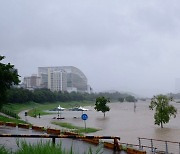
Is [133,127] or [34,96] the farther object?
[34,96]

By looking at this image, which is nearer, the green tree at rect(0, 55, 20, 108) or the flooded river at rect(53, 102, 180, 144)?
the green tree at rect(0, 55, 20, 108)

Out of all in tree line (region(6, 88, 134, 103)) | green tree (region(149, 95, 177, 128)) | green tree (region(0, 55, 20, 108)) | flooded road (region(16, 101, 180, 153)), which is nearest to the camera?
green tree (region(0, 55, 20, 108))

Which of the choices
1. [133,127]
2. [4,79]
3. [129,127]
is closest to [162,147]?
[4,79]

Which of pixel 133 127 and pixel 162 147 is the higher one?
pixel 162 147

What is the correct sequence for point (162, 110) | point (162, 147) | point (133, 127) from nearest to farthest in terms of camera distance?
1. point (162, 147)
2. point (162, 110)
3. point (133, 127)

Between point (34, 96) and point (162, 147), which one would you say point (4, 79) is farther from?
point (34, 96)

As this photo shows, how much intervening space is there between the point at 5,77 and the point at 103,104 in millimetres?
47078

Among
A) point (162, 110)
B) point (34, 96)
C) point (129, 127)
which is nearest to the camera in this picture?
point (162, 110)

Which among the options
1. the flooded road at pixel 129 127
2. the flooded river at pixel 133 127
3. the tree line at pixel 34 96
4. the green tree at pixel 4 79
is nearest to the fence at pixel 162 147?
the flooded road at pixel 129 127

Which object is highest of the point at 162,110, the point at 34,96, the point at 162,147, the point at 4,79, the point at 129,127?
the point at 4,79

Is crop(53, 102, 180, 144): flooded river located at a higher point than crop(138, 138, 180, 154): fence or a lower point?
lower

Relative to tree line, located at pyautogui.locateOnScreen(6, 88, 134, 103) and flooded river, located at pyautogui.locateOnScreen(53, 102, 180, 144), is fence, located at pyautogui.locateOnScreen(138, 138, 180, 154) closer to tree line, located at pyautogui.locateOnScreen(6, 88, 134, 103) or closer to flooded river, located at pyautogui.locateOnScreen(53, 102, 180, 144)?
flooded river, located at pyautogui.locateOnScreen(53, 102, 180, 144)

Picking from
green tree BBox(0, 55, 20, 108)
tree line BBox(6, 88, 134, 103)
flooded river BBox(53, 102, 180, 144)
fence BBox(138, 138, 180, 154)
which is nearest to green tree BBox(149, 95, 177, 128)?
flooded river BBox(53, 102, 180, 144)

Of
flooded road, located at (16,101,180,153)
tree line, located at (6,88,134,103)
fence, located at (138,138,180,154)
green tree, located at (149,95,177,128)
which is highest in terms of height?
tree line, located at (6,88,134,103)
